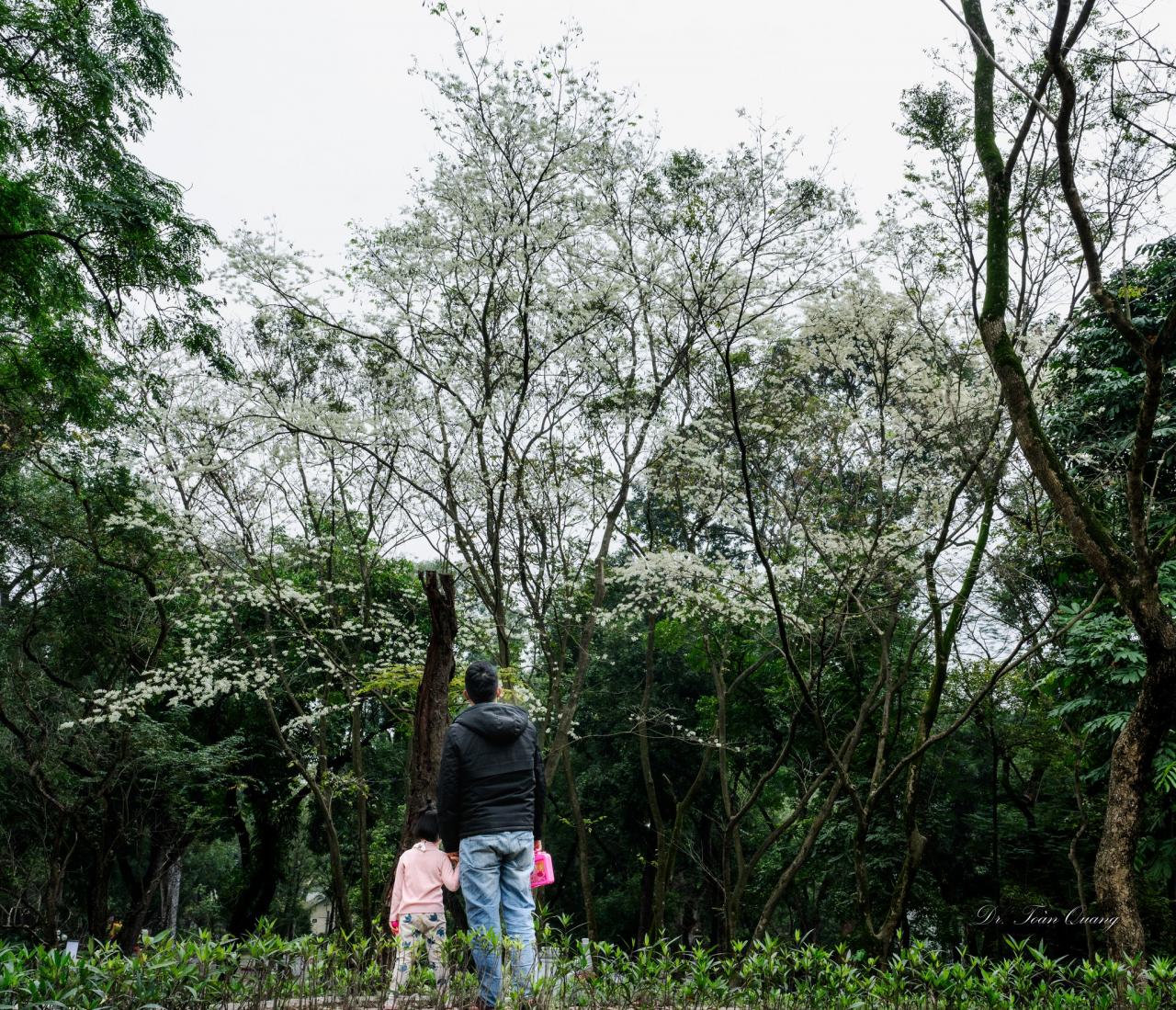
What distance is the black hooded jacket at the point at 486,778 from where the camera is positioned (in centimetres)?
427

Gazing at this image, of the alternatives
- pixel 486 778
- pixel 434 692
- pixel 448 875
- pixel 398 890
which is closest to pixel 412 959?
pixel 486 778

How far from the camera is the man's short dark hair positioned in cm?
457

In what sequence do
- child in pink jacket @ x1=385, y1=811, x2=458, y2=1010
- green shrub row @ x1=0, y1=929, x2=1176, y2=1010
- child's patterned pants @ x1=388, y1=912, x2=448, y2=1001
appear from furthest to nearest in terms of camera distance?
child in pink jacket @ x1=385, y1=811, x2=458, y2=1010 < child's patterned pants @ x1=388, y1=912, x2=448, y2=1001 < green shrub row @ x1=0, y1=929, x2=1176, y2=1010

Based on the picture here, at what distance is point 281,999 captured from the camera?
11.7ft

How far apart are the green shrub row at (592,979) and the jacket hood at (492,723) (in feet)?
3.03

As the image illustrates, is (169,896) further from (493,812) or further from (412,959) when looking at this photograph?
(493,812)

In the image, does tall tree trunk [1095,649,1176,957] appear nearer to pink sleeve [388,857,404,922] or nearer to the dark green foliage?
pink sleeve [388,857,404,922]

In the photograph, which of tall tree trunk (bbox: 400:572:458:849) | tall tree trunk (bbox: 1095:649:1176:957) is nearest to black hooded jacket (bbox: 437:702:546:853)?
tall tree trunk (bbox: 400:572:458:849)

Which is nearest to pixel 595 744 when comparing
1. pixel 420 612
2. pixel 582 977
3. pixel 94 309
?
pixel 420 612

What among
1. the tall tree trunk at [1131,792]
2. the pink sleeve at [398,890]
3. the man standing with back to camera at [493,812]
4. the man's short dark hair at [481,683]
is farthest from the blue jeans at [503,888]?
the tall tree trunk at [1131,792]

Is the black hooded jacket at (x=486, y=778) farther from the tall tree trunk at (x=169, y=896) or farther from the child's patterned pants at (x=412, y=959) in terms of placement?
the tall tree trunk at (x=169, y=896)

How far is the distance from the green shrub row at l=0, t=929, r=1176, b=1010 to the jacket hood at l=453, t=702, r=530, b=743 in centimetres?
92

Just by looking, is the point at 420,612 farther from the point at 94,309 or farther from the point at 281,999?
the point at 281,999

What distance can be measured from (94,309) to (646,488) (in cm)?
695
